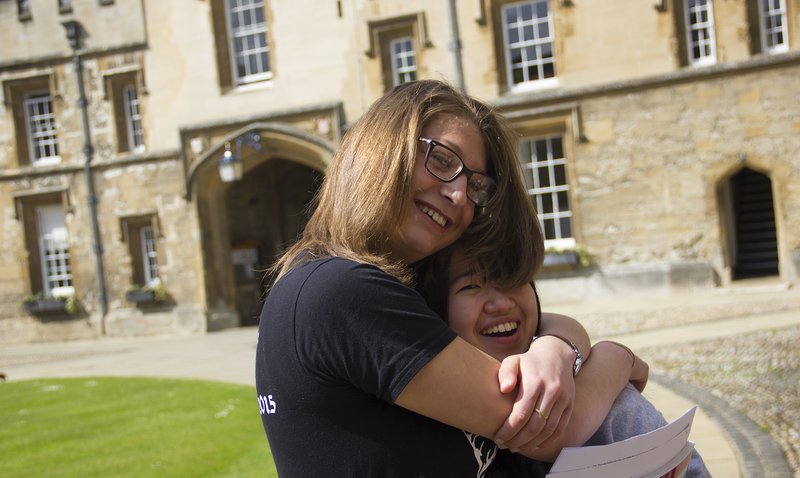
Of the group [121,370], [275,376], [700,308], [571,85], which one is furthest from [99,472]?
[571,85]

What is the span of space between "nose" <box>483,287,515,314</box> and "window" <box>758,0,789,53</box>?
14462 millimetres

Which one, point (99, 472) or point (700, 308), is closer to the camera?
point (99, 472)

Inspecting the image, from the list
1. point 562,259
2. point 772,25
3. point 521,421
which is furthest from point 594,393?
point 772,25

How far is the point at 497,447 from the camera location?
1.60m

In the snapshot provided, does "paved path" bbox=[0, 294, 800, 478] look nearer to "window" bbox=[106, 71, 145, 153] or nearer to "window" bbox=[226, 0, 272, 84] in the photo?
"window" bbox=[106, 71, 145, 153]

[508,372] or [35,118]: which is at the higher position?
[35,118]

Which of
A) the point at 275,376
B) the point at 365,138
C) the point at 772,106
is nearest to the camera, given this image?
the point at 275,376

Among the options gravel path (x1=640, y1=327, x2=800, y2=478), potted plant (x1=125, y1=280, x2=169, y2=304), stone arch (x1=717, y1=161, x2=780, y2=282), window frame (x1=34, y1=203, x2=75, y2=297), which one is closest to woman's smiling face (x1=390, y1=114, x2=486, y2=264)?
gravel path (x1=640, y1=327, x2=800, y2=478)

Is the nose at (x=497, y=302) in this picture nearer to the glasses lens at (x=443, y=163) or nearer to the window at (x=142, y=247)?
the glasses lens at (x=443, y=163)

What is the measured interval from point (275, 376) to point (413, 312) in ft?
1.00

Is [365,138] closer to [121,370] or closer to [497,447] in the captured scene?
[497,447]

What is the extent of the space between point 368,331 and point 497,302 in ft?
1.32

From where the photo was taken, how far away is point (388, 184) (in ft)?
5.24

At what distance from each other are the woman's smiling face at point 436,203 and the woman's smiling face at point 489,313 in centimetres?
10
